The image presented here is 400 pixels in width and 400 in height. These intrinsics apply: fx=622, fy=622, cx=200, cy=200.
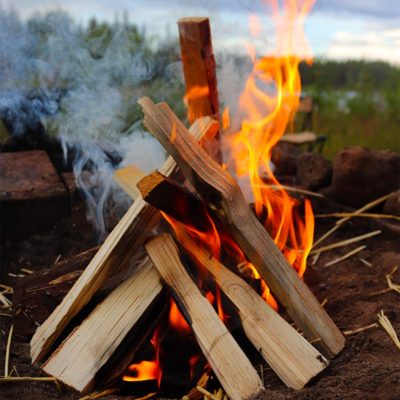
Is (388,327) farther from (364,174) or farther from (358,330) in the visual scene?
(364,174)

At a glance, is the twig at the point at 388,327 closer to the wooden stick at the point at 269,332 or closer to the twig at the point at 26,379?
the wooden stick at the point at 269,332

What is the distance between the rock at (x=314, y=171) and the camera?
177 inches

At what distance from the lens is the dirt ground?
2297 mm

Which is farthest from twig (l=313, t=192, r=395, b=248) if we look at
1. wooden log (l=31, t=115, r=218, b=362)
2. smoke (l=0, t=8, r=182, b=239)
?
wooden log (l=31, t=115, r=218, b=362)

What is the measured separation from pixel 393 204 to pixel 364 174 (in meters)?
0.28

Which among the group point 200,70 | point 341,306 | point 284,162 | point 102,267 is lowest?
point 284,162

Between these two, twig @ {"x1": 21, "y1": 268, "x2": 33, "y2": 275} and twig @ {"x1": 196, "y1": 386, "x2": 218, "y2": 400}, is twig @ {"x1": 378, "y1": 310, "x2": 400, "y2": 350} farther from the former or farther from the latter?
twig @ {"x1": 21, "y1": 268, "x2": 33, "y2": 275}

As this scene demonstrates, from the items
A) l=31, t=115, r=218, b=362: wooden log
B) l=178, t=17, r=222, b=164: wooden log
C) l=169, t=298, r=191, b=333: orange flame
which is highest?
l=178, t=17, r=222, b=164: wooden log

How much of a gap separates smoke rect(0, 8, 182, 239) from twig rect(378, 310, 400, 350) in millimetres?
1877

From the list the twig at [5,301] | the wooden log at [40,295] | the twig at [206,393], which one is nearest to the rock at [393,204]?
the wooden log at [40,295]

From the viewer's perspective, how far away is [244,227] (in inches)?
101

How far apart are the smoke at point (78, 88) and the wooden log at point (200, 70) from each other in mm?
910

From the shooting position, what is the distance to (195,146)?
2.65 m

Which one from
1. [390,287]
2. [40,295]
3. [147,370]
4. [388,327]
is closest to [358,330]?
[388,327]
